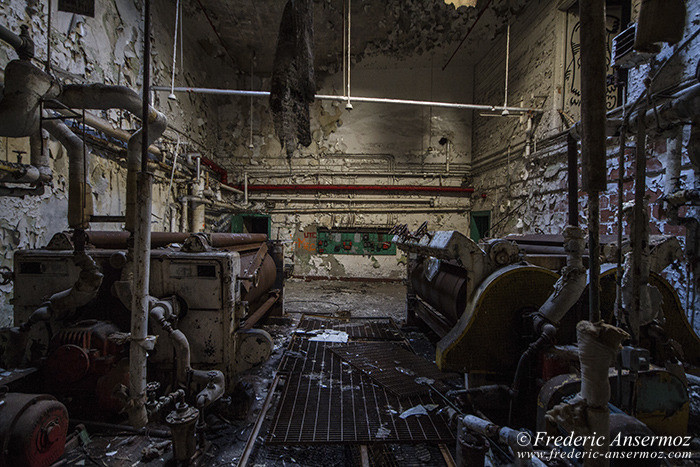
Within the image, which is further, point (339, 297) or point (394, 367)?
point (339, 297)

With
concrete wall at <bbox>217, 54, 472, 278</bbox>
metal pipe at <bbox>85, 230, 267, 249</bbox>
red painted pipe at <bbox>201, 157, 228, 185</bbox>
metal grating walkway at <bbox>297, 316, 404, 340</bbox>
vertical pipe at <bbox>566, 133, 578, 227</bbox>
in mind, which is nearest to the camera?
vertical pipe at <bbox>566, 133, 578, 227</bbox>

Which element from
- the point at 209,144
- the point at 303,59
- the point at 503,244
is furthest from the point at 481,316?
the point at 209,144

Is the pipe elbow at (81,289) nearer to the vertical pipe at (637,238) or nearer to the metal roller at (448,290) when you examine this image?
the metal roller at (448,290)

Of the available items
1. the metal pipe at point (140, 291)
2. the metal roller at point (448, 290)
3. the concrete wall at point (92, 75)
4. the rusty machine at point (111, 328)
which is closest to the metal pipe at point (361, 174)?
the concrete wall at point (92, 75)

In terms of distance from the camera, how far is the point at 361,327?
4.42 metres

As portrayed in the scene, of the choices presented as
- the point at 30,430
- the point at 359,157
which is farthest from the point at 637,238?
the point at 359,157

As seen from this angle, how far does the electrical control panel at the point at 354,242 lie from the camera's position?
28.1 ft

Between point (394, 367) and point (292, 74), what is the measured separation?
3.02 metres

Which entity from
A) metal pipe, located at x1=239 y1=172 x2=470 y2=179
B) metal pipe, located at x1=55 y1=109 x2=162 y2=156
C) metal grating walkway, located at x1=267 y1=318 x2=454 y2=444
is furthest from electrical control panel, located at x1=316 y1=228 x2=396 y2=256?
metal grating walkway, located at x1=267 y1=318 x2=454 y2=444

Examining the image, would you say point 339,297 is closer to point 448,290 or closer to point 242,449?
point 448,290

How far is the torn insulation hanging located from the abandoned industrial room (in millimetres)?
20

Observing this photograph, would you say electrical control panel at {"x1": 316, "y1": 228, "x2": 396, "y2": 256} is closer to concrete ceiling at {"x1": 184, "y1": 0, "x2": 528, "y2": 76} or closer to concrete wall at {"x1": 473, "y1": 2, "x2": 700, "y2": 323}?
concrete wall at {"x1": 473, "y1": 2, "x2": 700, "y2": 323}

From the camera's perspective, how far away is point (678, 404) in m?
1.44

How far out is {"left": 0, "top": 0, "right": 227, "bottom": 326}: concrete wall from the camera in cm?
295
